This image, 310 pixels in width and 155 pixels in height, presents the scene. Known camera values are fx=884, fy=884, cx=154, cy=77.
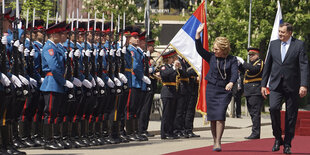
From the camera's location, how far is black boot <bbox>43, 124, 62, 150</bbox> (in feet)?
44.3

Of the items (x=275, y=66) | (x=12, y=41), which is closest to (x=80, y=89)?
(x=12, y=41)

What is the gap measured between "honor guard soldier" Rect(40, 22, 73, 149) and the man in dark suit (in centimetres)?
306

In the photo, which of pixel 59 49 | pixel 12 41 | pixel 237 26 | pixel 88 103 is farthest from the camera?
pixel 237 26

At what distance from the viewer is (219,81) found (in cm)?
1352

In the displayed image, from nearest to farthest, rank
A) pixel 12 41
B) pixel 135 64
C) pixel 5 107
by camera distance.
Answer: pixel 5 107, pixel 12 41, pixel 135 64

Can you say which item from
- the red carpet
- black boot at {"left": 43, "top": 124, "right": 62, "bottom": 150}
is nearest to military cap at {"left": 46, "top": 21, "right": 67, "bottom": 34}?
black boot at {"left": 43, "top": 124, "right": 62, "bottom": 150}

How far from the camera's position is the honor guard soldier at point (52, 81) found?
13.3m

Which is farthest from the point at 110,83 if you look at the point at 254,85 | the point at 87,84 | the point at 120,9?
the point at 120,9

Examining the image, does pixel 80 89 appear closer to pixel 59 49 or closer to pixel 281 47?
pixel 59 49

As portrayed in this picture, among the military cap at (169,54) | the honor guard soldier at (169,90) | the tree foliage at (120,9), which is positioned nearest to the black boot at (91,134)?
the honor guard soldier at (169,90)

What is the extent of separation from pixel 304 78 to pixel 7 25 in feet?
14.2

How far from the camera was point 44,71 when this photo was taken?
13.6 meters

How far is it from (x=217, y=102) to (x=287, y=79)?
1.16m

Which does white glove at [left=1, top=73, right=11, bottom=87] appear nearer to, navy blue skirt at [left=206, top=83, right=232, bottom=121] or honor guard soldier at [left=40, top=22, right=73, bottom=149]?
honor guard soldier at [left=40, top=22, right=73, bottom=149]
